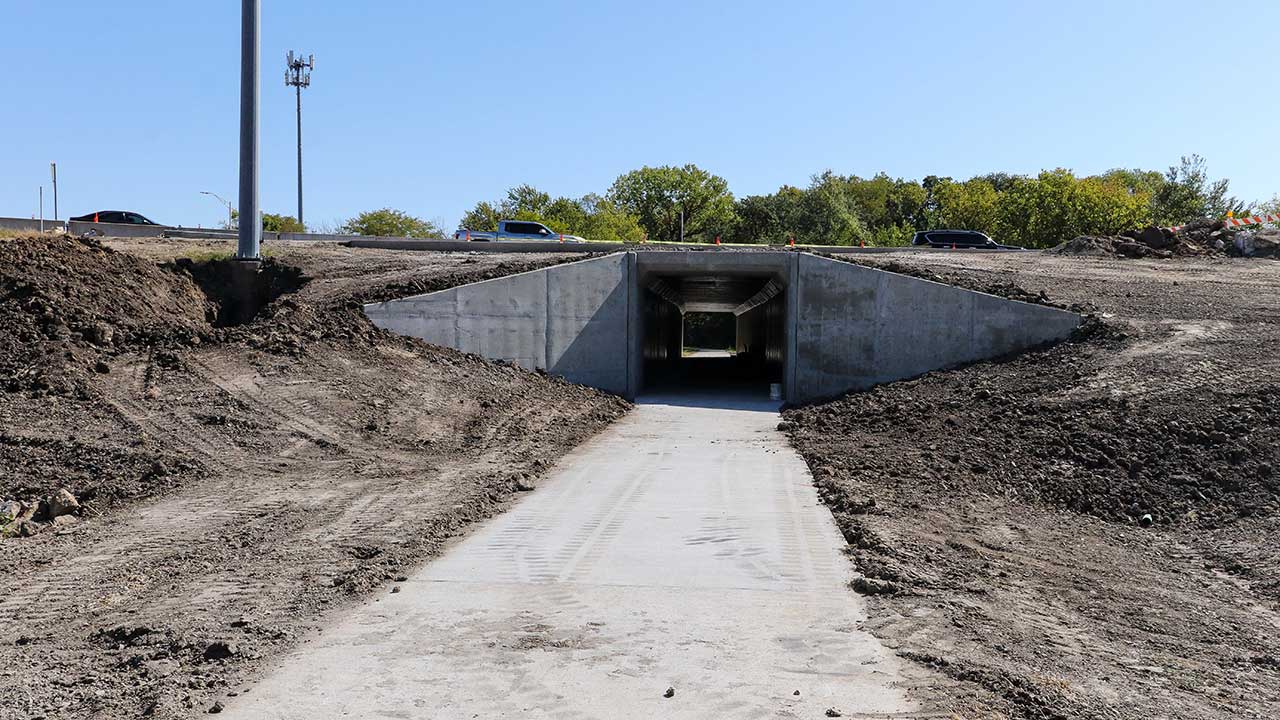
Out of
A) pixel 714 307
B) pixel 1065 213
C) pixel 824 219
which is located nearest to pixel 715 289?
pixel 714 307

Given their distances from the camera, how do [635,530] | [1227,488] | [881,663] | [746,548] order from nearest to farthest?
[881,663], [746,548], [635,530], [1227,488]

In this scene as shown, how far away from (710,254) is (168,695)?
20.9 m

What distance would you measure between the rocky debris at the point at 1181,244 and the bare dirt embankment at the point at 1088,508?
662 centimetres

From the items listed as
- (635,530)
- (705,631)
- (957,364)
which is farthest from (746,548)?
(957,364)

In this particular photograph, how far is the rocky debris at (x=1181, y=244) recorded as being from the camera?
102ft

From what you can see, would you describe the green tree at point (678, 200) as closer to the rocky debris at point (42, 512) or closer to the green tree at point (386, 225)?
the green tree at point (386, 225)

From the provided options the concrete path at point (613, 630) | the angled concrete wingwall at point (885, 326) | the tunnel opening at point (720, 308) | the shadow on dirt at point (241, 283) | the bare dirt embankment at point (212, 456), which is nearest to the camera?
the concrete path at point (613, 630)

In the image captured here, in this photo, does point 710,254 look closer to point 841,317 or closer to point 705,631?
point 841,317

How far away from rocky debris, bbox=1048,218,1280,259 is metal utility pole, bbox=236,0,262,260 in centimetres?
2360

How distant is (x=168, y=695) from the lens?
5812mm

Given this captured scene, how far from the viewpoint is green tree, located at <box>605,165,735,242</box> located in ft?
252

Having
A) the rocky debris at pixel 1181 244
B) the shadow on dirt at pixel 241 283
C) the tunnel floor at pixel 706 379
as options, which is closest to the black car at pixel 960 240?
the rocky debris at pixel 1181 244

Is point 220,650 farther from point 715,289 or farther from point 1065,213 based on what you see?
point 1065,213

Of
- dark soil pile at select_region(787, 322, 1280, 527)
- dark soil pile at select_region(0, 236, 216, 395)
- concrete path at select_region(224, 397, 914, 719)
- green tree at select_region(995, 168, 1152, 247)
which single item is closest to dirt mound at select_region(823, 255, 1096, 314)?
dark soil pile at select_region(787, 322, 1280, 527)
